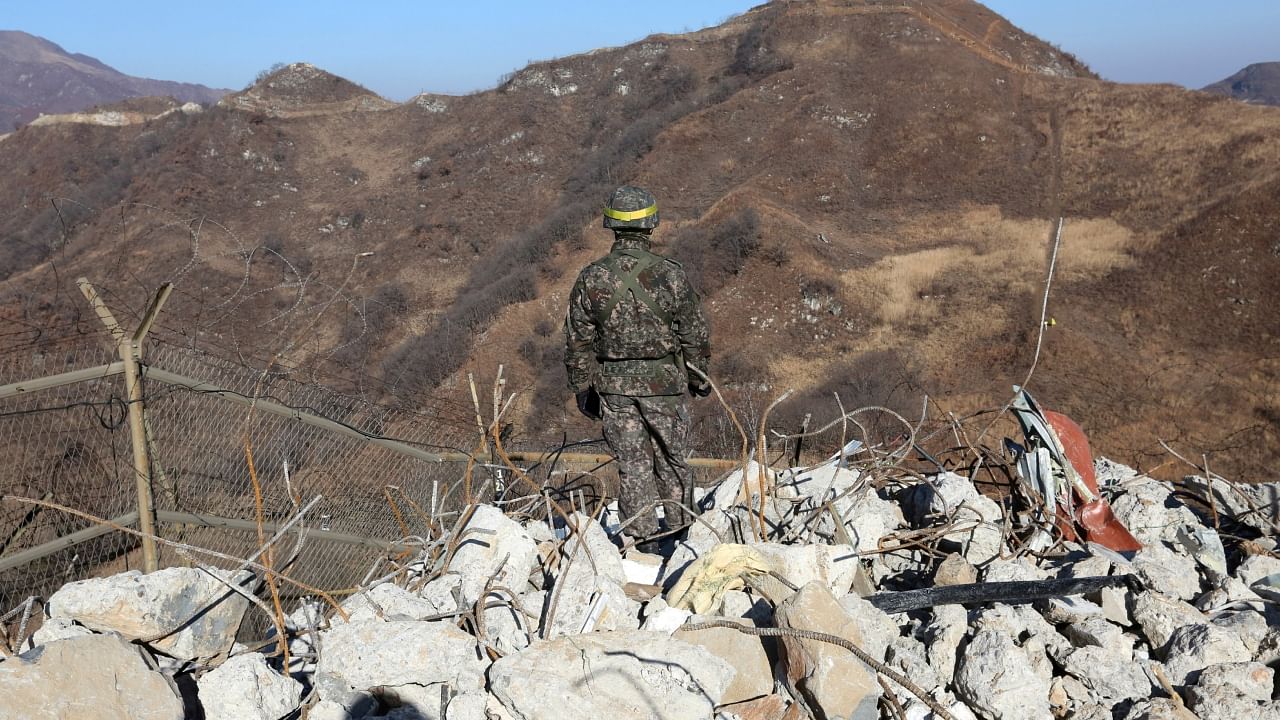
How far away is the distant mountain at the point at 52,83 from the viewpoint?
343 ft

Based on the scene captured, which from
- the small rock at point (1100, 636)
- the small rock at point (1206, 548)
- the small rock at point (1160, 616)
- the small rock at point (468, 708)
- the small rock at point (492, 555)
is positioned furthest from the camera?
the small rock at point (1206, 548)

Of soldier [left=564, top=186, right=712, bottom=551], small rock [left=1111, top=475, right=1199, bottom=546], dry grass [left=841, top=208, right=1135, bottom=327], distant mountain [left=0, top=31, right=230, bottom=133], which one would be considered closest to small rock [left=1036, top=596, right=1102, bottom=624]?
small rock [left=1111, top=475, right=1199, bottom=546]

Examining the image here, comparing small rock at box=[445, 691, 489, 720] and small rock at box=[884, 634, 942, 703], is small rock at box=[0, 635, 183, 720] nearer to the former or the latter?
small rock at box=[445, 691, 489, 720]

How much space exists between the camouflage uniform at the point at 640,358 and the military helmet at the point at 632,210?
0.07 metres

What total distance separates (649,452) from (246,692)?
211 cm

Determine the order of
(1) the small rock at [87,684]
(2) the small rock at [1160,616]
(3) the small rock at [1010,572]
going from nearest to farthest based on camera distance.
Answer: (1) the small rock at [87,684] < (2) the small rock at [1160,616] < (3) the small rock at [1010,572]

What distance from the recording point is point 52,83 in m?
116

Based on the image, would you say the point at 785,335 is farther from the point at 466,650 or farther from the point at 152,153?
the point at 152,153

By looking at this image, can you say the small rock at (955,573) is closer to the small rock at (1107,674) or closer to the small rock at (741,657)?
the small rock at (1107,674)

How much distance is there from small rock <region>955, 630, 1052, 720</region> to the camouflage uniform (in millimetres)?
1711

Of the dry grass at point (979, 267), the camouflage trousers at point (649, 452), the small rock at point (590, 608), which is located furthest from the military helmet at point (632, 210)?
the dry grass at point (979, 267)

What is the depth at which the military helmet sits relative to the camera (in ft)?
12.4

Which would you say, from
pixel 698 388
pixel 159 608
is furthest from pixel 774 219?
pixel 159 608

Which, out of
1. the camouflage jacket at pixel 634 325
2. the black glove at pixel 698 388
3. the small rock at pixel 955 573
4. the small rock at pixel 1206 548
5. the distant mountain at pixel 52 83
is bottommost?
the small rock at pixel 1206 548
